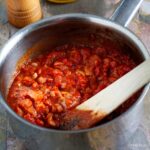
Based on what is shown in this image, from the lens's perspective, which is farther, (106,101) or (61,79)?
(61,79)

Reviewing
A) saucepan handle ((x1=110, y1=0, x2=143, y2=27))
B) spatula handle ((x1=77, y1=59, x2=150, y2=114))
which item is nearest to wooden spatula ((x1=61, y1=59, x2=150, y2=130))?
spatula handle ((x1=77, y1=59, x2=150, y2=114))

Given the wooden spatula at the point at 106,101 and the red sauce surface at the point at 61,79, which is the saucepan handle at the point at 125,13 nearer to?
the red sauce surface at the point at 61,79

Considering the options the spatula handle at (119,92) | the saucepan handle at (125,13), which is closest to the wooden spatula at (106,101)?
the spatula handle at (119,92)

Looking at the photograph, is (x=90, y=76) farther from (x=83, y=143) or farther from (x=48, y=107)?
(x=83, y=143)

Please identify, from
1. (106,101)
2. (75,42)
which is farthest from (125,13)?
(106,101)

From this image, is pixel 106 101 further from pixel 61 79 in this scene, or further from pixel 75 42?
pixel 75 42

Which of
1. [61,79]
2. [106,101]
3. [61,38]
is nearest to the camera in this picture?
[106,101]
